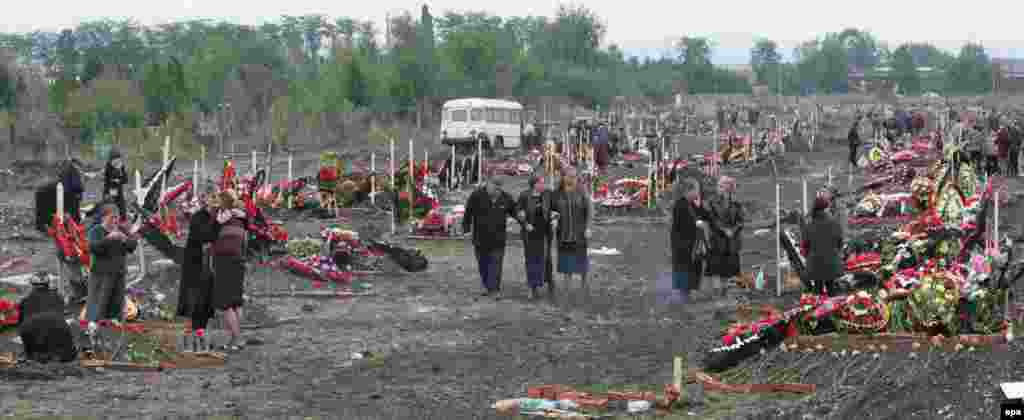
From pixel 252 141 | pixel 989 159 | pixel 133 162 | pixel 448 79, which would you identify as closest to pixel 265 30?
pixel 448 79

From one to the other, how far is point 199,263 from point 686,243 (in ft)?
17.8

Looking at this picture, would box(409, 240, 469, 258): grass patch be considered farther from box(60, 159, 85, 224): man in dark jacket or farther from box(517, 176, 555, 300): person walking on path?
box(60, 159, 85, 224): man in dark jacket

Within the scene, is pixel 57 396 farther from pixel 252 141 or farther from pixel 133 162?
pixel 252 141

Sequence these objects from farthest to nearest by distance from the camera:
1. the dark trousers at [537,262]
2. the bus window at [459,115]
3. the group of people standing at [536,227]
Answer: the bus window at [459,115], the group of people standing at [536,227], the dark trousers at [537,262]

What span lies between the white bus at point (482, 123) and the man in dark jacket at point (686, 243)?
36.3 metres

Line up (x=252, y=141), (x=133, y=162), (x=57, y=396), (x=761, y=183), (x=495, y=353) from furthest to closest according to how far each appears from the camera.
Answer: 1. (x=252, y=141)
2. (x=133, y=162)
3. (x=761, y=183)
4. (x=495, y=353)
5. (x=57, y=396)

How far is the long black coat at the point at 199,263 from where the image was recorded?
14102 mm

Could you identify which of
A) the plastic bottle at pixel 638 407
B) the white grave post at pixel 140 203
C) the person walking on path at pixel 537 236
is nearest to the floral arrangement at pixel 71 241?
the white grave post at pixel 140 203

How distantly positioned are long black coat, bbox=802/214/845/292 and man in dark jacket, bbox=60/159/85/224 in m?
7.81

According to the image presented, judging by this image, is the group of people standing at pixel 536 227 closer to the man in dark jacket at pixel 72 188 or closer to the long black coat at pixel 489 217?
the long black coat at pixel 489 217

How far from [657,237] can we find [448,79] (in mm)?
55293

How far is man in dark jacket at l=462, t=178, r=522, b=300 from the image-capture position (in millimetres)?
18219

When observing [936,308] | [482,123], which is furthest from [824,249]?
[482,123]

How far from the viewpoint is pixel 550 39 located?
4820 inches
